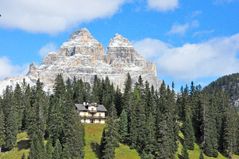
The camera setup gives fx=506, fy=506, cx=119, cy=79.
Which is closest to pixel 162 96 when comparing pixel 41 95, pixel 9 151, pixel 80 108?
pixel 80 108

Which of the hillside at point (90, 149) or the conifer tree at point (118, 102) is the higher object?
the conifer tree at point (118, 102)

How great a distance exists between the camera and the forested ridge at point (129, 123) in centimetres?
12619

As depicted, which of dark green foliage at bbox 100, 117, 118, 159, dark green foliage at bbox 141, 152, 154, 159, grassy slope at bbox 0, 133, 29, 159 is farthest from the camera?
grassy slope at bbox 0, 133, 29, 159

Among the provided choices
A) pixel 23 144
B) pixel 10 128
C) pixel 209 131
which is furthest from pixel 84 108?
pixel 209 131

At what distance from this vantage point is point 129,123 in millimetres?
143000

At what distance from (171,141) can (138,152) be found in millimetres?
9257

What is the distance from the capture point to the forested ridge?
126 metres

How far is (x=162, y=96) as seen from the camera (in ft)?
531

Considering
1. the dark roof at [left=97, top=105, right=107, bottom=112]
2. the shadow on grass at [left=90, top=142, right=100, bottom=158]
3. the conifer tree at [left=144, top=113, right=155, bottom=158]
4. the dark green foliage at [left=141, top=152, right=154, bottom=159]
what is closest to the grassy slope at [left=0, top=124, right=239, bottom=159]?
the shadow on grass at [left=90, top=142, right=100, bottom=158]

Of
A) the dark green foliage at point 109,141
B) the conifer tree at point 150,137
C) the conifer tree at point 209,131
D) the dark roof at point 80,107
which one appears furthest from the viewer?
the dark roof at point 80,107

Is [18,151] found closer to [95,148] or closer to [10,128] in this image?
[10,128]

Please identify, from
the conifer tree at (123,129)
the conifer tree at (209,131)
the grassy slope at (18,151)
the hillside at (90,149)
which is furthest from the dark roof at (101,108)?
the conifer tree at (209,131)

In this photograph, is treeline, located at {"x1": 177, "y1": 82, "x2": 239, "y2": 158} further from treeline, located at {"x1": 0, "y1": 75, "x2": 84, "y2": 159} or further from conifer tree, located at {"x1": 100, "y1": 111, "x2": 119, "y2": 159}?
treeline, located at {"x1": 0, "y1": 75, "x2": 84, "y2": 159}

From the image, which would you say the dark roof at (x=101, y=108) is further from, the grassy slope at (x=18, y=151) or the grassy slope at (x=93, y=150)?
the grassy slope at (x=18, y=151)
